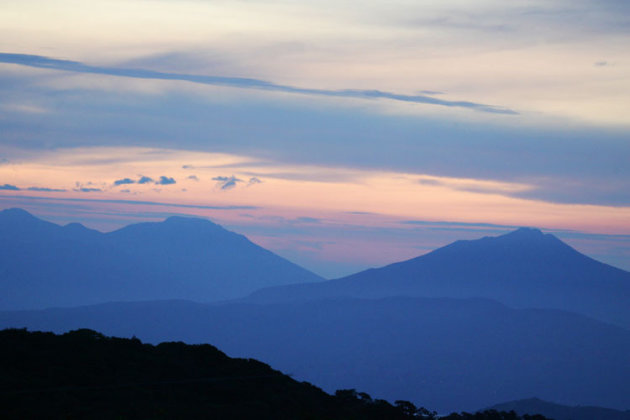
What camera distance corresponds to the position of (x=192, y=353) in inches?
2168

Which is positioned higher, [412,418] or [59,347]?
[59,347]

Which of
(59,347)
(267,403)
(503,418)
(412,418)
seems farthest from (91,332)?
(503,418)

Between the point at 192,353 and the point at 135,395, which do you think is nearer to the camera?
the point at 135,395

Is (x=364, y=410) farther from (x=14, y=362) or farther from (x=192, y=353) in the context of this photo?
(x=14, y=362)

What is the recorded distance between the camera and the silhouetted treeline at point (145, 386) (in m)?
37.5

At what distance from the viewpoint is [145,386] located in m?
43.6

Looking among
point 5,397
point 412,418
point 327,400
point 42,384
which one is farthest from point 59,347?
point 412,418

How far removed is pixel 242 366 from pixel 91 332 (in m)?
10.9

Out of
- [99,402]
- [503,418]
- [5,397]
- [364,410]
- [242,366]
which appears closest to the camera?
[5,397]

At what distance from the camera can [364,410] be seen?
5031 centimetres

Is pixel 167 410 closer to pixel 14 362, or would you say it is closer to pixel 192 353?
pixel 14 362

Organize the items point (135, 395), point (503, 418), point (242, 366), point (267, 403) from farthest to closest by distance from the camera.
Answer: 1. point (503, 418)
2. point (242, 366)
3. point (267, 403)
4. point (135, 395)

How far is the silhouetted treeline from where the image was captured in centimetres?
3747

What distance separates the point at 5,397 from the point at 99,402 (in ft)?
15.1
